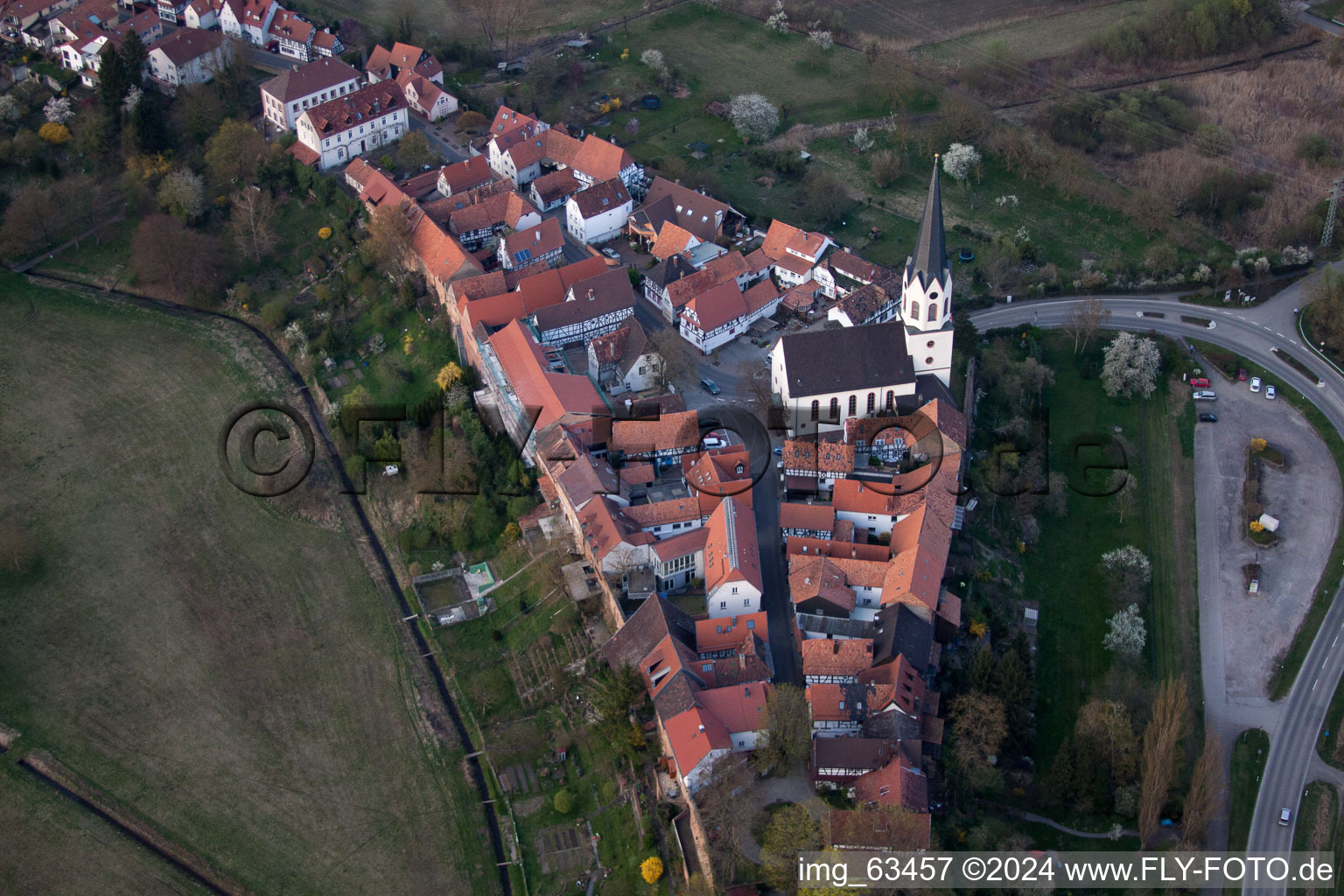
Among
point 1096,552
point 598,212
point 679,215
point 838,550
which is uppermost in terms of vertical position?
point 598,212

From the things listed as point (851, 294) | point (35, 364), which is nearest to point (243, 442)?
point (35, 364)

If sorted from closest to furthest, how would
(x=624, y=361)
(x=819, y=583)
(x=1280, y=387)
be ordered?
(x=819, y=583) → (x=624, y=361) → (x=1280, y=387)

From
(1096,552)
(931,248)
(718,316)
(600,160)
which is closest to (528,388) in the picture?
(718,316)

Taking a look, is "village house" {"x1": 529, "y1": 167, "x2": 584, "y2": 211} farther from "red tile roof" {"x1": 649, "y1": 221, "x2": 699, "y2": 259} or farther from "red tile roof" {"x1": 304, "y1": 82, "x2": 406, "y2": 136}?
"red tile roof" {"x1": 304, "y1": 82, "x2": 406, "y2": 136}

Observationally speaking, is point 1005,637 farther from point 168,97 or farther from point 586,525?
point 168,97

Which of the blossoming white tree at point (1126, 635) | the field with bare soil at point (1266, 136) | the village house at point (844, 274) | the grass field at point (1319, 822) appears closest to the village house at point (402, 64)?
the village house at point (844, 274)

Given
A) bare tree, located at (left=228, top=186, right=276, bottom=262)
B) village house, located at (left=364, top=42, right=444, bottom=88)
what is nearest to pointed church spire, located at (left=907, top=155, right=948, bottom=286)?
bare tree, located at (left=228, top=186, right=276, bottom=262)

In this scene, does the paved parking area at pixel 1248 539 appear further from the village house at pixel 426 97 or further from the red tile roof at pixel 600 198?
the village house at pixel 426 97

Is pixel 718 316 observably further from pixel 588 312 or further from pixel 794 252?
pixel 794 252
